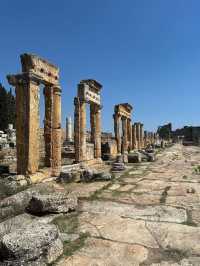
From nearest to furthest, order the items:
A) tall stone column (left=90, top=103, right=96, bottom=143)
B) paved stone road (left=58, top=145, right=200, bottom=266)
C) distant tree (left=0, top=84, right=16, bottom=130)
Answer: paved stone road (left=58, top=145, right=200, bottom=266) < tall stone column (left=90, top=103, right=96, bottom=143) < distant tree (left=0, top=84, right=16, bottom=130)

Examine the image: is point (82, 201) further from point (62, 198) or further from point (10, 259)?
point (10, 259)

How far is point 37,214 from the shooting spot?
5.03 meters

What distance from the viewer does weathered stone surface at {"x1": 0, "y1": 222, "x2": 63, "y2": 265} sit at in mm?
3158

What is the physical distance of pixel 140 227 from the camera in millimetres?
4555

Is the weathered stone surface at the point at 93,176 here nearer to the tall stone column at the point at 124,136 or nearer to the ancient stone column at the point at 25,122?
the ancient stone column at the point at 25,122

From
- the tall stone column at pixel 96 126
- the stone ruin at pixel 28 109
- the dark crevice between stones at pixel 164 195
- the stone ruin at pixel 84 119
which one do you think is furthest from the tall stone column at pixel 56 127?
the tall stone column at pixel 96 126

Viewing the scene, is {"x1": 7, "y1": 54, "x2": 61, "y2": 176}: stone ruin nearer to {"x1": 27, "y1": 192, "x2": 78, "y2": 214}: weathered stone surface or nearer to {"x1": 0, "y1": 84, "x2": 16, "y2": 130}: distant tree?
{"x1": 27, "y1": 192, "x2": 78, "y2": 214}: weathered stone surface

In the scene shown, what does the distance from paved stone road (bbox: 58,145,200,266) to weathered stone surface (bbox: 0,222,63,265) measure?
17 cm

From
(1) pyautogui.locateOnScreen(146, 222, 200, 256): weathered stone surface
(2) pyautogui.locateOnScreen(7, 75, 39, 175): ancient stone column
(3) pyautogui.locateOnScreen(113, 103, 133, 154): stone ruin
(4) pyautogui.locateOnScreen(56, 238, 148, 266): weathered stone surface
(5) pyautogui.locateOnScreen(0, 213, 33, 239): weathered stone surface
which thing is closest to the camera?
(4) pyautogui.locateOnScreen(56, 238, 148, 266): weathered stone surface

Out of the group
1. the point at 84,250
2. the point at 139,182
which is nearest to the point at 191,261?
the point at 84,250

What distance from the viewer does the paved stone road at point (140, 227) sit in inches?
137

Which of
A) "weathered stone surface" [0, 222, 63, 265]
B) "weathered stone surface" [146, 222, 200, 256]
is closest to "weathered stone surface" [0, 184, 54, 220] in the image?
"weathered stone surface" [0, 222, 63, 265]

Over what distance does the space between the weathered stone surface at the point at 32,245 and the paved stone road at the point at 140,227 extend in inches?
6.8

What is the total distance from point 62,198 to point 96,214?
0.62m
